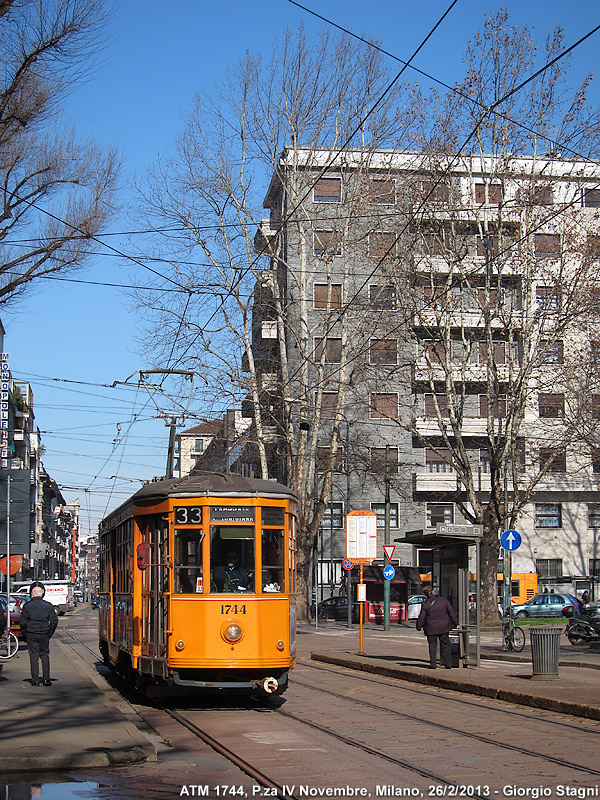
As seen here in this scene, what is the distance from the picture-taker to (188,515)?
13.3m

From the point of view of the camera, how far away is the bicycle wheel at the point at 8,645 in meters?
24.8

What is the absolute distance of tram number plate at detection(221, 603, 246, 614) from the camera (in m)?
13.1

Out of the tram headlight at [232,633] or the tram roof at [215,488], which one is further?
the tram roof at [215,488]

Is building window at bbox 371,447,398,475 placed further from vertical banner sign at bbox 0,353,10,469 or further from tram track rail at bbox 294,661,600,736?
tram track rail at bbox 294,661,600,736

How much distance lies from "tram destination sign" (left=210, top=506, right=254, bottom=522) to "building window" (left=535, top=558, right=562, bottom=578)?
4928 centimetres

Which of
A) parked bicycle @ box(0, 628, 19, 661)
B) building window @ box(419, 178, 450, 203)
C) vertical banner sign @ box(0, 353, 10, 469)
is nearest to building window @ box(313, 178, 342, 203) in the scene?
building window @ box(419, 178, 450, 203)

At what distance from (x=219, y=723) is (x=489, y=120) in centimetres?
2507

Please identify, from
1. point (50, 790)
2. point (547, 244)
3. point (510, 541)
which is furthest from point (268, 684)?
point (547, 244)

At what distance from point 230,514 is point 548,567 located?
49.9 m

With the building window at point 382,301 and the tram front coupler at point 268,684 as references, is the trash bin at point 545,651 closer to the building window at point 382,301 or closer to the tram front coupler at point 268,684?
the tram front coupler at point 268,684

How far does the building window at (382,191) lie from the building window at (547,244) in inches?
195

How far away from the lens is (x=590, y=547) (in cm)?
5981

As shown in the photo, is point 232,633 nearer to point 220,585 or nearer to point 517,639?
point 220,585

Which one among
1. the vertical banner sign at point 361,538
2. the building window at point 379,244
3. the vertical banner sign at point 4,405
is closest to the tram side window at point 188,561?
the vertical banner sign at point 361,538
